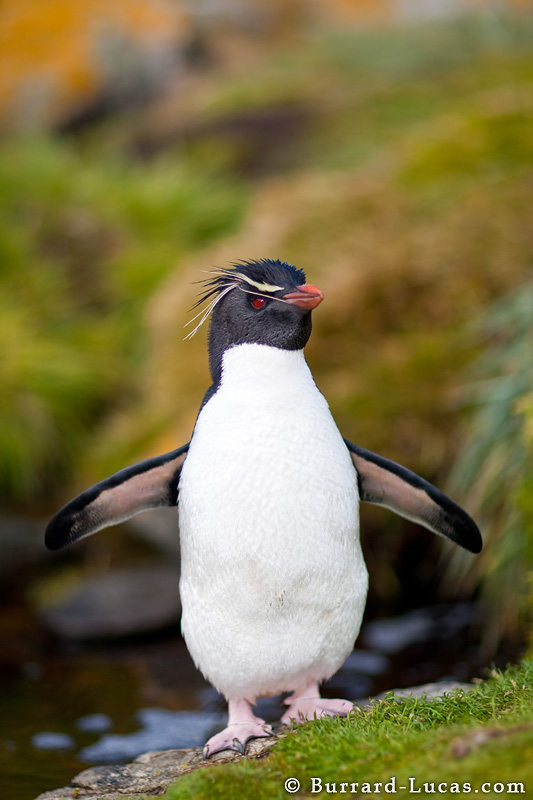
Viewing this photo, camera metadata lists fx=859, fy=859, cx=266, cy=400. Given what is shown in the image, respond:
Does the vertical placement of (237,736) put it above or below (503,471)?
below

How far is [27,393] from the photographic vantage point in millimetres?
6457

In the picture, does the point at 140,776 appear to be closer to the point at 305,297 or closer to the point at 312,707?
the point at 312,707

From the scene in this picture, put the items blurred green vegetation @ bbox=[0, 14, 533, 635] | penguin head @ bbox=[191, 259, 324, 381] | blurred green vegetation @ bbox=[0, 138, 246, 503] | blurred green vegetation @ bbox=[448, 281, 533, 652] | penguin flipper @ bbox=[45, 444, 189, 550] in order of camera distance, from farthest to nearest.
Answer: blurred green vegetation @ bbox=[0, 138, 246, 503]
blurred green vegetation @ bbox=[0, 14, 533, 635]
blurred green vegetation @ bbox=[448, 281, 533, 652]
penguin flipper @ bbox=[45, 444, 189, 550]
penguin head @ bbox=[191, 259, 324, 381]

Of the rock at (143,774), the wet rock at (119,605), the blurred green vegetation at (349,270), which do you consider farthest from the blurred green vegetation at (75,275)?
Answer: the rock at (143,774)

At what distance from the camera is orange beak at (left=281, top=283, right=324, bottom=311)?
8.14 feet

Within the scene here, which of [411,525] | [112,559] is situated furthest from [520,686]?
[112,559]

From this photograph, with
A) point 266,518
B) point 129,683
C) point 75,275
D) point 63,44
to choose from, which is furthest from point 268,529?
point 63,44

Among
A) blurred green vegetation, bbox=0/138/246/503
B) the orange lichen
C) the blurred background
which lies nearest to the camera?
the blurred background

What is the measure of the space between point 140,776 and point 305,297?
1500 millimetres

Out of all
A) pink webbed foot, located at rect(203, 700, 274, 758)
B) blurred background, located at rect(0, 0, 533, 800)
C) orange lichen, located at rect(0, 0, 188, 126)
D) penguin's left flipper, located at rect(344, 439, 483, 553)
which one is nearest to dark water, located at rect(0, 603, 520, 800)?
blurred background, located at rect(0, 0, 533, 800)

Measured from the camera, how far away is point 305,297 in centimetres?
249

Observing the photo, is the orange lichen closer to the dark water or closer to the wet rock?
the wet rock

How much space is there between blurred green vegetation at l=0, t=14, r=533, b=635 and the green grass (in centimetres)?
149

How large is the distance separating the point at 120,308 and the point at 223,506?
5.72 m
